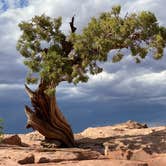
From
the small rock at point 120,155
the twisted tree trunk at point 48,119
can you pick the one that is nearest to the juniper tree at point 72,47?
the twisted tree trunk at point 48,119

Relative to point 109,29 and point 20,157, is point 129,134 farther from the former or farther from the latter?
point 20,157

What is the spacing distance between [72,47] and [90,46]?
1.83 metres

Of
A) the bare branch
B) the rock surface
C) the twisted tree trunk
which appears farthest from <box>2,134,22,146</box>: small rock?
the bare branch

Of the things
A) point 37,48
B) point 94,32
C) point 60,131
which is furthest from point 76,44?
point 60,131

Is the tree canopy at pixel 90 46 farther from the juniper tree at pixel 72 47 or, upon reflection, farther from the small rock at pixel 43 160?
the small rock at pixel 43 160

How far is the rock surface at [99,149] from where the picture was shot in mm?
15133

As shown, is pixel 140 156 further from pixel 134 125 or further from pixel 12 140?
pixel 134 125

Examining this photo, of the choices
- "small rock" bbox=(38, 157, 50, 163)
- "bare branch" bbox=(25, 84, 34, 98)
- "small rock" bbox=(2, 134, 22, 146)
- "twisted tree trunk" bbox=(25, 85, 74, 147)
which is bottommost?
"small rock" bbox=(38, 157, 50, 163)

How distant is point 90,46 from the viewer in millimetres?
21562

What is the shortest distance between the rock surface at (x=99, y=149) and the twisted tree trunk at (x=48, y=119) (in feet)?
2.58

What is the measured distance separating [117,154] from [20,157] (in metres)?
3.51

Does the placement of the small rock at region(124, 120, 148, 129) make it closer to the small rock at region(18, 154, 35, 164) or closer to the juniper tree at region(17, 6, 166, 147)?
the juniper tree at region(17, 6, 166, 147)

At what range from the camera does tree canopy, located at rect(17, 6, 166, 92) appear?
2145 centimetres

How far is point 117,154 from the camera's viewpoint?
17297 millimetres
